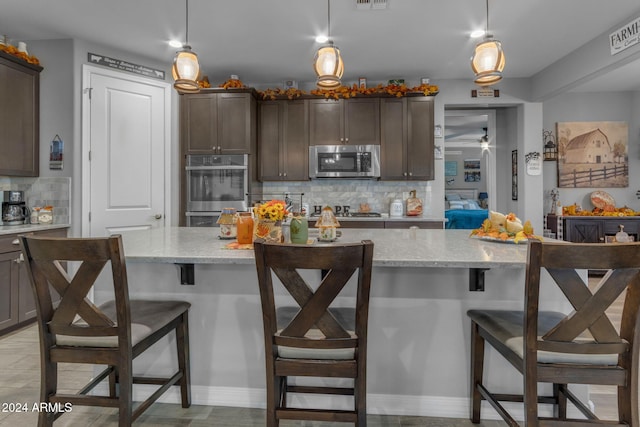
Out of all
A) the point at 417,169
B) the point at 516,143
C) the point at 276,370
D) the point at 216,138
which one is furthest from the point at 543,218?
the point at 276,370

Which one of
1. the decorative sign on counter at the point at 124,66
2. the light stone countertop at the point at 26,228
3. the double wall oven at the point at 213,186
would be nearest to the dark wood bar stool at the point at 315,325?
the light stone countertop at the point at 26,228

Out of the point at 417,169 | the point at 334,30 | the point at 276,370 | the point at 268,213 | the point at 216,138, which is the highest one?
the point at 334,30

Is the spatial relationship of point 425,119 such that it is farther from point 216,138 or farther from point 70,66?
point 70,66

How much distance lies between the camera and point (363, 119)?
4.39 metres

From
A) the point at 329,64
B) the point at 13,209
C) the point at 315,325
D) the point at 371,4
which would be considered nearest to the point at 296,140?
the point at 371,4

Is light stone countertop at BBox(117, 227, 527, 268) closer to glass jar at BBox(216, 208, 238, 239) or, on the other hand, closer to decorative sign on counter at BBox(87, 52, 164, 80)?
glass jar at BBox(216, 208, 238, 239)

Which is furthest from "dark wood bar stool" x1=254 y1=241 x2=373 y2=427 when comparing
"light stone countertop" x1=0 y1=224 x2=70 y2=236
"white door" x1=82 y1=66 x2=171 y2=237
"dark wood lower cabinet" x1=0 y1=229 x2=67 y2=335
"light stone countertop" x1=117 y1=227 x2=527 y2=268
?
"white door" x1=82 y1=66 x2=171 y2=237

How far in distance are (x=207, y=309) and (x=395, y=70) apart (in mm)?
3724

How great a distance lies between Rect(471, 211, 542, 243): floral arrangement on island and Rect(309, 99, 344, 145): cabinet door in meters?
2.73

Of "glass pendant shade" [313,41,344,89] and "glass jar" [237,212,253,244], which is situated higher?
"glass pendant shade" [313,41,344,89]

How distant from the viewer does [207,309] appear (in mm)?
1890

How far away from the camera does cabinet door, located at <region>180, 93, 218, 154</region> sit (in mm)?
4262

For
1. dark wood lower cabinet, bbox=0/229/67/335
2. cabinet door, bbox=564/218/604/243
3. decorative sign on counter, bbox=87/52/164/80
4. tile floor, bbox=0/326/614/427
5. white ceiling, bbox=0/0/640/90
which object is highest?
white ceiling, bbox=0/0/640/90

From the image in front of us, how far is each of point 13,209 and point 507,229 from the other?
4.26m
